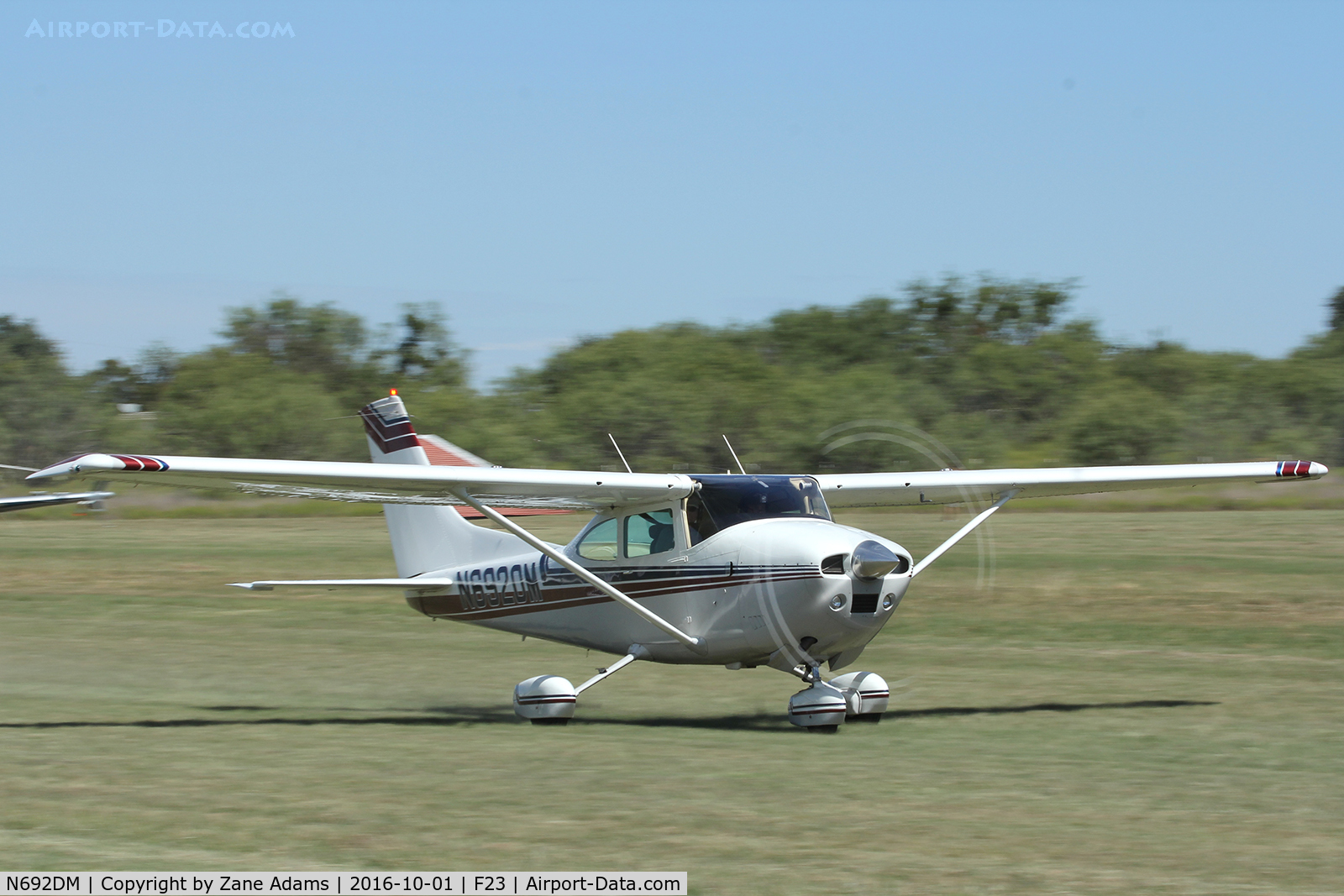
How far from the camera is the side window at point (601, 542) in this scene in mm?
→ 11367

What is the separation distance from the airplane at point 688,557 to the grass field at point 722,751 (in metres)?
0.53

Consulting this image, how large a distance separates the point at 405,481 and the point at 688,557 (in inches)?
91.7

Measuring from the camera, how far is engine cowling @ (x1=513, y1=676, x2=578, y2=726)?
1076 centimetres

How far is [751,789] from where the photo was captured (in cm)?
791

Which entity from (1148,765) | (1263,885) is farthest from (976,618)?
(1263,885)

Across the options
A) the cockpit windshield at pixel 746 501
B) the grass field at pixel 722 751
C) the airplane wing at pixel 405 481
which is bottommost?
the grass field at pixel 722 751

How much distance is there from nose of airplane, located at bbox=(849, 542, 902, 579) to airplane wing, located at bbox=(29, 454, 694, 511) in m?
1.60

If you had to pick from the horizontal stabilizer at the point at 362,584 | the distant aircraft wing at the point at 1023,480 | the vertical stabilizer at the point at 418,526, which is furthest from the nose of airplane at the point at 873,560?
the horizontal stabilizer at the point at 362,584

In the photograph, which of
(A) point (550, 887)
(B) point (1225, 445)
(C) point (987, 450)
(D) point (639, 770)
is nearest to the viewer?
(A) point (550, 887)

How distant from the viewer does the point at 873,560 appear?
973cm

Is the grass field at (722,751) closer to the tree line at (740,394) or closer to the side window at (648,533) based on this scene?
the side window at (648,533)

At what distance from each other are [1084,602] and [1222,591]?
7.53 ft

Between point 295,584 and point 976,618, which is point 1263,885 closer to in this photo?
point 295,584
